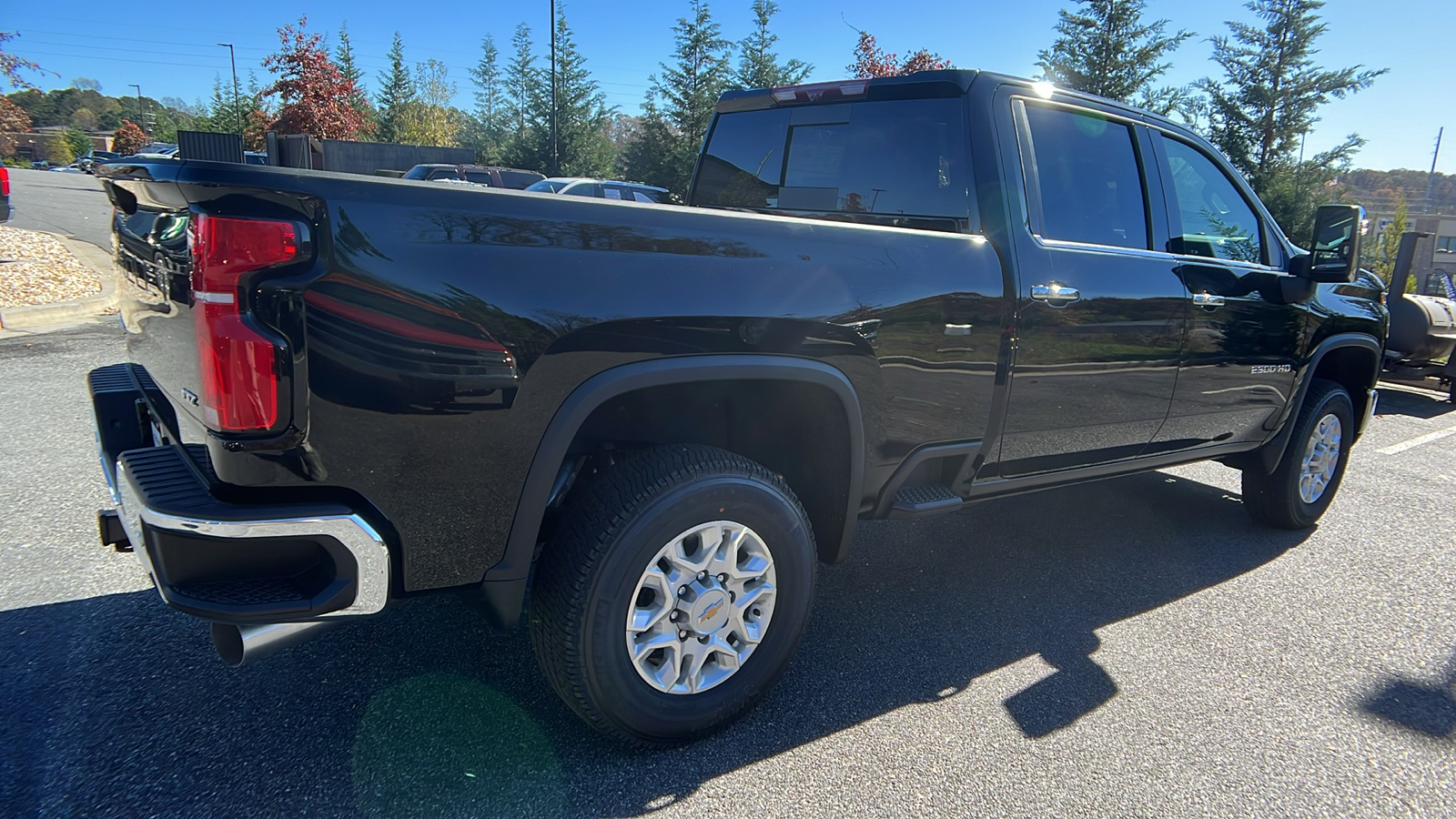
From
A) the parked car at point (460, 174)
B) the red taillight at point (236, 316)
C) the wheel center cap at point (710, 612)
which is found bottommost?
the wheel center cap at point (710, 612)

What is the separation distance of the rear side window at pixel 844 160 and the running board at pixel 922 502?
3.30 feet

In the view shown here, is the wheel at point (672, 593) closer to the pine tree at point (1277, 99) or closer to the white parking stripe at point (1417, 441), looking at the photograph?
the white parking stripe at point (1417, 441)

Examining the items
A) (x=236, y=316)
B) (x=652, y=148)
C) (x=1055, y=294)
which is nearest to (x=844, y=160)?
(x=1055, y=294)

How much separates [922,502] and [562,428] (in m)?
1.44

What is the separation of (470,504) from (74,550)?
258 centimetres

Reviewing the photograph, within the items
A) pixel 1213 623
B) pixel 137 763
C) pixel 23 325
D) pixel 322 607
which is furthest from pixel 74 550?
pixel 23 325

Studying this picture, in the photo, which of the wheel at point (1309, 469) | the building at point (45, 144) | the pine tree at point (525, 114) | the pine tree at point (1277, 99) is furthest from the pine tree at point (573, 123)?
the building at point (45, 144)

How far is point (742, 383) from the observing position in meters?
2.59

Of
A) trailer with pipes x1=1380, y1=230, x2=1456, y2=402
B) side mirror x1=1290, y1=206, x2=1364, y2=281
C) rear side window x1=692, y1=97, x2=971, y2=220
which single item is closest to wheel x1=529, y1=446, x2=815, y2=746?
rear side window x1=692, y1=97, x2=971, y2=220

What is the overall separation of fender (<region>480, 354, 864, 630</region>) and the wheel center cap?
0.50 meters

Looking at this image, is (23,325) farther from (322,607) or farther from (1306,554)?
(1306,554)

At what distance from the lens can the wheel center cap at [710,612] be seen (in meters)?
2.45

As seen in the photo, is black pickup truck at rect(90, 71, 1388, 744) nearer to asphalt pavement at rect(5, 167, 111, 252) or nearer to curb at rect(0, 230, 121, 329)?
curb at rect(0, 230, 121, 329)

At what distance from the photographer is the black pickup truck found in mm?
1847
